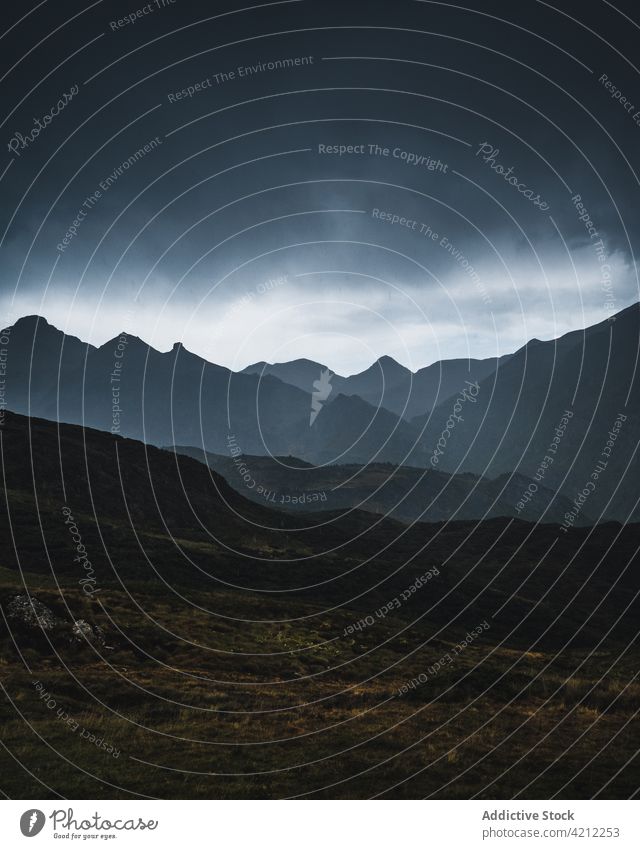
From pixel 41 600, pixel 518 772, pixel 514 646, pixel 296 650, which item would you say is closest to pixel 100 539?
pixel 41 600
